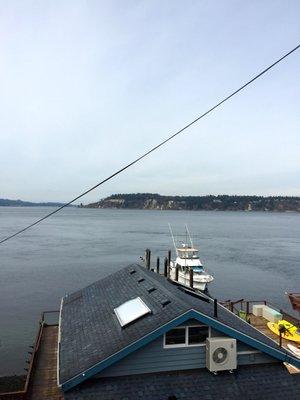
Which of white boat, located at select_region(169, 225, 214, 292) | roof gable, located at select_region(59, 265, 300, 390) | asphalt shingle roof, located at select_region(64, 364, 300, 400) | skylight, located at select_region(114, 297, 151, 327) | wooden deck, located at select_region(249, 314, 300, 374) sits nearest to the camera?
asphalt shingle roof, located at select_region(64, 364, 300, 400)

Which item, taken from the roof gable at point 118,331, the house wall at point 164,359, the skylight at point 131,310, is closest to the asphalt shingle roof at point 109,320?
the roof gable at point 118,331

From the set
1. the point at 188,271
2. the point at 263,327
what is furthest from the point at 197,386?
the point at 188,271

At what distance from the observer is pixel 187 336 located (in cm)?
1622

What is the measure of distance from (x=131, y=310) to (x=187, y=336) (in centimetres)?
316

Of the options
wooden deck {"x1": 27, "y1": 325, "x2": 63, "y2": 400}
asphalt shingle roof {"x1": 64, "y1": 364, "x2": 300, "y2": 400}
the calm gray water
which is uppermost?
asphalt shingle roof {"x1": 64, "y1": 364, "x2": 300, "y2": 400}

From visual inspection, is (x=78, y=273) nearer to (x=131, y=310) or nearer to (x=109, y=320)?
(x=109, y=320)

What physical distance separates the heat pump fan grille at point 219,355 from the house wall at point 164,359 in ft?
2.03

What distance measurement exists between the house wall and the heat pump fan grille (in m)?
0.62

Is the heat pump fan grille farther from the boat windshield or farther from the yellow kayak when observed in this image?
the boat windshield

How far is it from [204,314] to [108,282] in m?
10.4

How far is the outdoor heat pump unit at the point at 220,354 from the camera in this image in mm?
15844

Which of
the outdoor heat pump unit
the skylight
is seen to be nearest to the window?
the outdoor heat pump unit

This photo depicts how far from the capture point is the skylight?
17.3 meters

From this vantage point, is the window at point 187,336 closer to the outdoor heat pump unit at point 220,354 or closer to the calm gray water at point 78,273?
the outdoor heat pump unit at point 220,354
